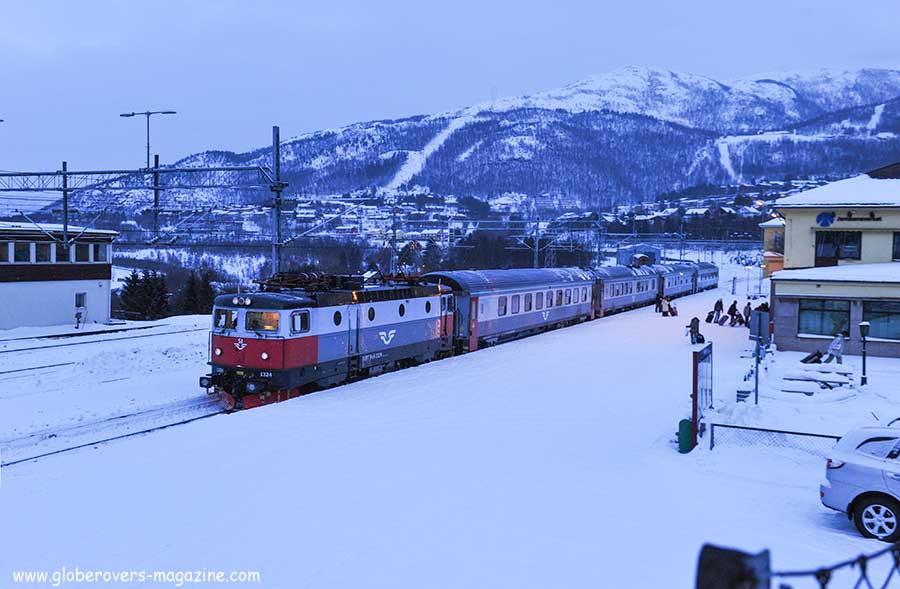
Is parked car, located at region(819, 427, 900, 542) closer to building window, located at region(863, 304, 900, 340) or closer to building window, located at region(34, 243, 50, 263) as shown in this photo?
building window, located at region(863, 304, 900, 340)

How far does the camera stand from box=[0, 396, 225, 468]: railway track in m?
15.1

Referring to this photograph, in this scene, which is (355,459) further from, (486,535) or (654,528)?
(654,528)

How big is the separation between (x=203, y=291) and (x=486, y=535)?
53.8 m

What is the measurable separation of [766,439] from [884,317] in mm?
18130

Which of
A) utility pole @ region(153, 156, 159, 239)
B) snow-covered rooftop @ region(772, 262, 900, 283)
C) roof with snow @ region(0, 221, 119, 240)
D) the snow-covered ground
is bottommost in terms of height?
the snow-covered ground

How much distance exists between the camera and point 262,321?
63.2ft

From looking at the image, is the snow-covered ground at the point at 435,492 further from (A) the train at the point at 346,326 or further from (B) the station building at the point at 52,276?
(B) the station building at the point at 52,276

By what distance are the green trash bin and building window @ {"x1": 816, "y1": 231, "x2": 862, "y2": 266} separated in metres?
23.3

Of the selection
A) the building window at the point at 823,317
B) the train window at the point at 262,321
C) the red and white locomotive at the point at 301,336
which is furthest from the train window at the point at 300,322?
the building window at the point at 823,317

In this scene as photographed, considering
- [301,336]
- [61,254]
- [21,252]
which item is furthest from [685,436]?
[61,254]

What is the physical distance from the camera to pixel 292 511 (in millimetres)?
11141

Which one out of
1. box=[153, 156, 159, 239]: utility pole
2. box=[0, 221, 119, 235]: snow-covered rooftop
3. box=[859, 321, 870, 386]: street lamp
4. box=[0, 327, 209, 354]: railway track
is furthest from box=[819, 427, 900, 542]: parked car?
box=[0, 221, 119, 235]: snow-covered rooftop

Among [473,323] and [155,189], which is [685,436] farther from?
[155,189]

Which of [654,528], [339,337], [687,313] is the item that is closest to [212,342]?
[339,337]
